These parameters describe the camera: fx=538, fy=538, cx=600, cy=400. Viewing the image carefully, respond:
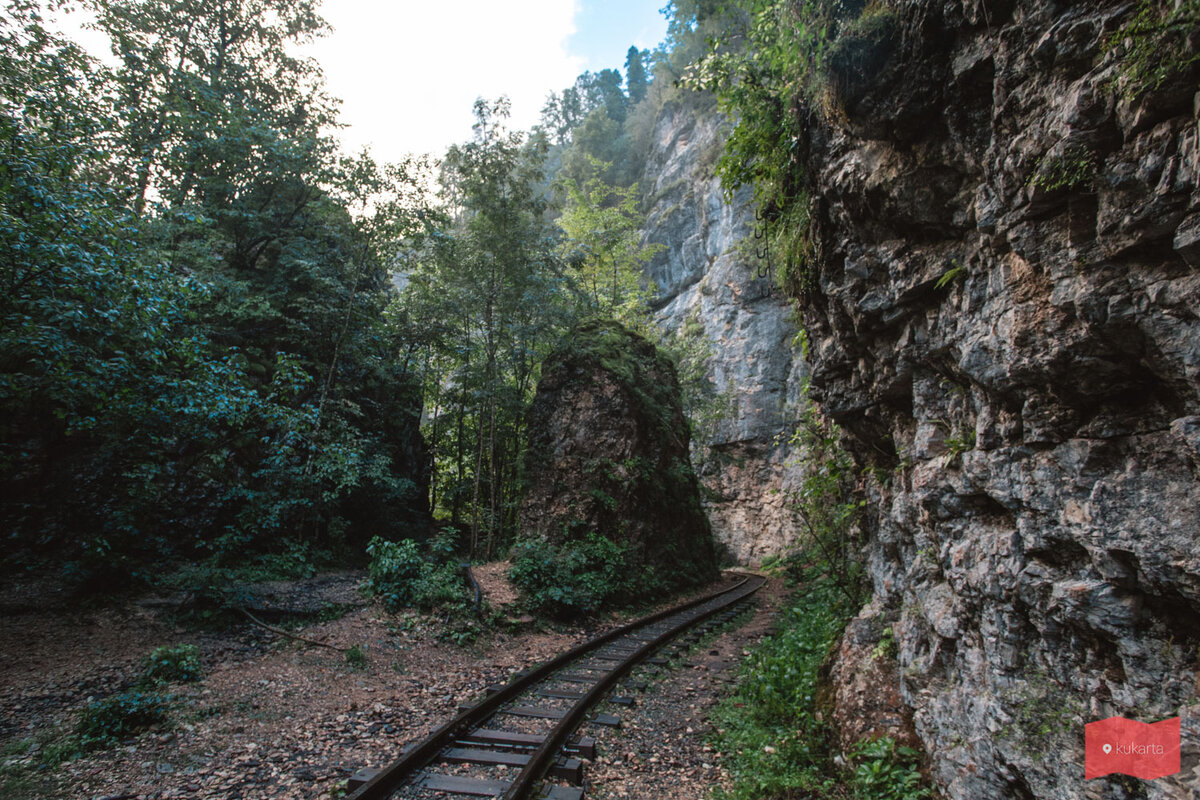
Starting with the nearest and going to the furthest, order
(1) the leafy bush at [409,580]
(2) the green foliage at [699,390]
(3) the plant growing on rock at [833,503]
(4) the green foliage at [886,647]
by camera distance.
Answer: (4) the green foliage at [886,647], (3) the plant growing on rock at [833,503], (1) the leafy bush at [409,580], (2) the green foliage at [699,390]

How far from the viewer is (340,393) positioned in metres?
14.4

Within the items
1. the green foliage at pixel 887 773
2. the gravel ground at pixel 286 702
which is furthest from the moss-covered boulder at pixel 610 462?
the green foliage at pixel 887 773

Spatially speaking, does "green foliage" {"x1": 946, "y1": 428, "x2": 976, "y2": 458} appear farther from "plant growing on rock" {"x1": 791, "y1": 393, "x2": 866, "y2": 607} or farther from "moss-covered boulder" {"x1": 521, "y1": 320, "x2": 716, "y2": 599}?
"moss-covered boulder" {"x1": 521, "y1": 320, "x2": 716, "y2": 599}

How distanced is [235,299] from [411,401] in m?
6.11

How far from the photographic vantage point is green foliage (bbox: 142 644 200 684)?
19.6ft

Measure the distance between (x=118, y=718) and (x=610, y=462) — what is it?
9540mm

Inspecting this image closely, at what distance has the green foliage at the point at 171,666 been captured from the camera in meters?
5.96

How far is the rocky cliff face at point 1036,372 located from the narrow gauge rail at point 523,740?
2948 mm

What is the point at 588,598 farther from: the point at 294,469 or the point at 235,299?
the point at 235,299

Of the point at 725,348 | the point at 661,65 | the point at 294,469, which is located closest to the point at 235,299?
the point at 294,469

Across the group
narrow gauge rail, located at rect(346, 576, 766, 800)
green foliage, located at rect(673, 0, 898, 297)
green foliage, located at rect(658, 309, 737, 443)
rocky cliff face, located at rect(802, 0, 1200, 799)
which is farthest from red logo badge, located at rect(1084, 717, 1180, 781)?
green foliage, located at rect(658, 309, 737, 443)

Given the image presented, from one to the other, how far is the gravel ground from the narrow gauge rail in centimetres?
35

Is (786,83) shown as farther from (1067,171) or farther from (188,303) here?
(188,303)

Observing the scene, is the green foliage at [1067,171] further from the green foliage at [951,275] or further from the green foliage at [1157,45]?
the green foliage at [951,275]
